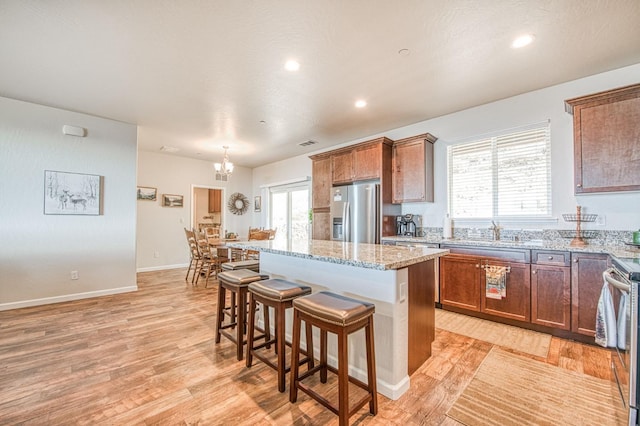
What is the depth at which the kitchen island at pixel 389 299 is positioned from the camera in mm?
1767

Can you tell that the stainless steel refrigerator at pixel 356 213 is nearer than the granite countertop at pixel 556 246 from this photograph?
No

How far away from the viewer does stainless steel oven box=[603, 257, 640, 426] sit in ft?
4.53

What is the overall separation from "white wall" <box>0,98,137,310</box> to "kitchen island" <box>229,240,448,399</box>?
3.54 meters

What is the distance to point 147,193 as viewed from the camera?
6121 mm

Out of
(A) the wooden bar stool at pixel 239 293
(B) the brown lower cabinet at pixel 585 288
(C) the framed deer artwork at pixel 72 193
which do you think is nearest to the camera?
(A) the wooden bar stool at pixel 239 293

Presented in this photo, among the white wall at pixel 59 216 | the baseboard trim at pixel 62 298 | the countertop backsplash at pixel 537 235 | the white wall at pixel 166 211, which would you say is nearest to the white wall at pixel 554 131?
the countertop backsplash at pixel 537 235

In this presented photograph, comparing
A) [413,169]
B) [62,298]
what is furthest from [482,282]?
[62,298]

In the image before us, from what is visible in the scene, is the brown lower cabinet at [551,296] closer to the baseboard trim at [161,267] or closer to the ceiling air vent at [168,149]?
the ceiling air vent at [168,149]

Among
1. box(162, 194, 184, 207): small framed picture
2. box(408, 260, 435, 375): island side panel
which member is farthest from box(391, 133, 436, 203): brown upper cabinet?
box(162, 194, 184, 207): small framed picture

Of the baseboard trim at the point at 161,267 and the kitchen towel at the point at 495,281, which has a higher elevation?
the kitchen towel at the point at 495,281

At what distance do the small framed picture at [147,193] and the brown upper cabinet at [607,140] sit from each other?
23.6 ft

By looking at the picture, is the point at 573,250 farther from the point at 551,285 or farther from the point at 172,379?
the point at 172,379

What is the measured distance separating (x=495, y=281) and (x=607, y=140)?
171cm

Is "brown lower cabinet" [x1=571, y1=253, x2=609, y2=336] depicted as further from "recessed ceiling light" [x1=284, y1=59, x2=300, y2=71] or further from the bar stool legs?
"recessed ceiling light" [x1=284, y1=59, x2=300, y2=71]
